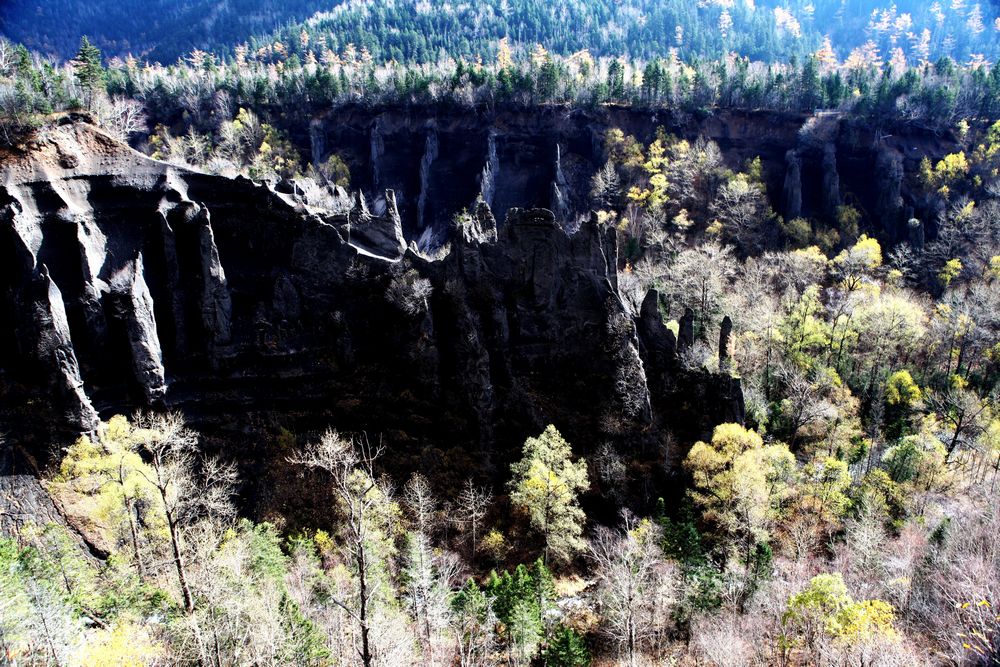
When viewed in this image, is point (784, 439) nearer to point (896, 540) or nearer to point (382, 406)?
point (896, 540)

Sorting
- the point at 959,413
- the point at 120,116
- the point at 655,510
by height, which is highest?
the point at 120,116

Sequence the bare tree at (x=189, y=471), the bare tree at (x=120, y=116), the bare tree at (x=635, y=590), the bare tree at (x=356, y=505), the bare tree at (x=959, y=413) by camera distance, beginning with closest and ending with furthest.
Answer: the bare tree at (x=356, y=505), the bare tree at (x=635, y=590), the bare tree at (x=189, y=471), the bare tree at (x=959, y=413), the bare tree at (x=120, y=116)

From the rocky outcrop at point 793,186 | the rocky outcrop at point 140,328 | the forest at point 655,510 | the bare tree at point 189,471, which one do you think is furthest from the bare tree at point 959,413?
the rocky outcrop at point 140,328

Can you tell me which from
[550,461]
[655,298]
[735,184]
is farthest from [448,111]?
[550,461]

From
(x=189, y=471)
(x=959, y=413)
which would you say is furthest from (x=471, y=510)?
(x=959, y=413)

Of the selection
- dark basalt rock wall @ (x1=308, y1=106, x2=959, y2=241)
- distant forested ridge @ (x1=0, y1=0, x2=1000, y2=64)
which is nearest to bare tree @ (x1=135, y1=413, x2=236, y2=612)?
dark basalt rock wall @ (x1=308, y1=106, x2=959, y2=241)

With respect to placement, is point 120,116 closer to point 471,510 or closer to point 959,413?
point 471,510

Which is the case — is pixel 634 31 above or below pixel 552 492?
above

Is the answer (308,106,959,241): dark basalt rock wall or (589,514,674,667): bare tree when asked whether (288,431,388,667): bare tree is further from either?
(308,106,959,241): dark basalt rock wall

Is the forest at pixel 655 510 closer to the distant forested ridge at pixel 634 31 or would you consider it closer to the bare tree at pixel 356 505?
the bare tree at pixel 356 505
